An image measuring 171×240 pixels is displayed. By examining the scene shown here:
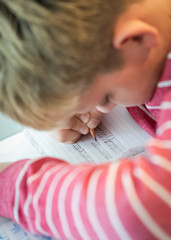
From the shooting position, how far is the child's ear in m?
0.38

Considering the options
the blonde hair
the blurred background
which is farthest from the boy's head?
the blurred background

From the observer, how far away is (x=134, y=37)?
1.32 ft

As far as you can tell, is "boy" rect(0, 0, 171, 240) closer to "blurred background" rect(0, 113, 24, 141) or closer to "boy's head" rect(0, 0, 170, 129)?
"boy's head" rect(0, 0, 170, 129)

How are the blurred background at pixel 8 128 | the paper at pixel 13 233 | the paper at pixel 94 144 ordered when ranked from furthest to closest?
the blurred background at pixel 8 128 < the paper at pixel 94 144 < the paper at pixel 13 233

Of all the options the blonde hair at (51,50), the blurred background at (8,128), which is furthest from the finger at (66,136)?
the blonde hair at (51,50)

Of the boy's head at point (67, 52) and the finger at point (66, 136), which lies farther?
the finger at point (66, 136)

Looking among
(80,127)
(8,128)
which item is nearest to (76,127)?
(80,127)

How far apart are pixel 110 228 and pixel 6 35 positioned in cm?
27

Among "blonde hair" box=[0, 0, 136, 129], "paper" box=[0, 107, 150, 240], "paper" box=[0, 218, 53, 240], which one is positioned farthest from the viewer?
"paper" box=[0, 107, 150, 240]

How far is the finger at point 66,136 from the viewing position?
0.63 meters

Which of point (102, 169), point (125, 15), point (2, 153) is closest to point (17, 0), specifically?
point (125, 15)

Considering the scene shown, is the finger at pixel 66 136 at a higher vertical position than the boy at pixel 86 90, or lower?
lower

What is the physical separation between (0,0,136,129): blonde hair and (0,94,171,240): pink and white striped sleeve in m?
0.11

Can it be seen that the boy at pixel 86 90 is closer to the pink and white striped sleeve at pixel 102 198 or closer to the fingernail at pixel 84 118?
the pink and white striped sleeve at pixel 102 198
